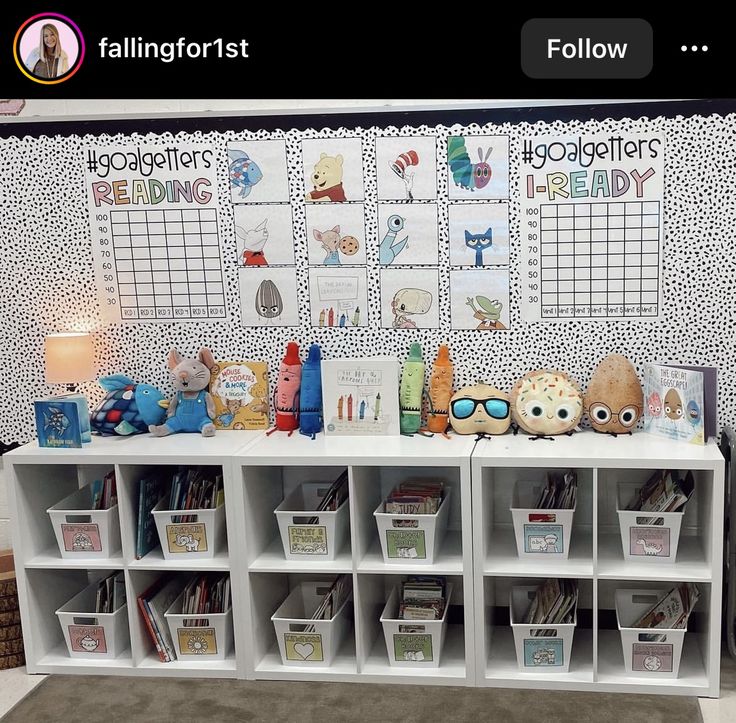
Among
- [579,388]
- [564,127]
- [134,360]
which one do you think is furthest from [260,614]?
[564,127]

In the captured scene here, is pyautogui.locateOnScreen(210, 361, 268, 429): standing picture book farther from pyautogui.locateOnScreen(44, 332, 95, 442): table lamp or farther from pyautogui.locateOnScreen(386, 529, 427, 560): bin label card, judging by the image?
pyautogui.locateOnScreen(386, 529, 427, 560): bin label card

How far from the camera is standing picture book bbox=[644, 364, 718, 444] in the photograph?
268 centimetres

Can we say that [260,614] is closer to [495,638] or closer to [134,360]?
[495,638]

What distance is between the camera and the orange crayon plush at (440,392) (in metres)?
2.97

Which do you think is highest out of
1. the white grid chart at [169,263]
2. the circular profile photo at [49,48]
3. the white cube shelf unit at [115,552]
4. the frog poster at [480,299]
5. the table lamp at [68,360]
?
the circular profile photo at [49,48]

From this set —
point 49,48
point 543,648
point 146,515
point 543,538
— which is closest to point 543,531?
point 543,538

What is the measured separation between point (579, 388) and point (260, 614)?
1.25 metres

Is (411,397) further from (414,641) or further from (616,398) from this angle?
(414,641)

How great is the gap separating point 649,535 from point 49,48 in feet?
6.78

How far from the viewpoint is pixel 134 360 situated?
3240mm

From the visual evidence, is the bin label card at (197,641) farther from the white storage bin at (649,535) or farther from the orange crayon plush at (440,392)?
the white storage bin at (649,535)

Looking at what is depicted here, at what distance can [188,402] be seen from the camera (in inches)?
122

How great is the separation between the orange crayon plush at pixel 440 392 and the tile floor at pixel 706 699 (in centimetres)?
111

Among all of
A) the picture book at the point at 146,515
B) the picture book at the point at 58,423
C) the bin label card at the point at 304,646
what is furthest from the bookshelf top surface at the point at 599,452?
the picture book at the point at 58,423
